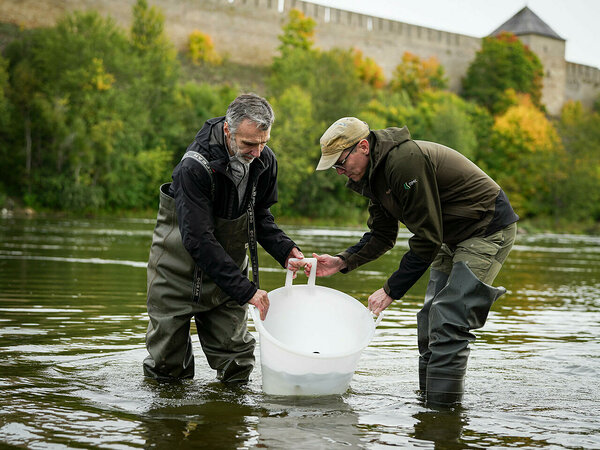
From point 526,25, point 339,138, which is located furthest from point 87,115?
point 526,25

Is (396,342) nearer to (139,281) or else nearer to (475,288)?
(475,288)

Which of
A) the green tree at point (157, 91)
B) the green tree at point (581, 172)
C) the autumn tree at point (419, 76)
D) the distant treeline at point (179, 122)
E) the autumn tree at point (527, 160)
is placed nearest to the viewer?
the distant treeline at point (179, 122)

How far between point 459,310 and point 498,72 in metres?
65.4

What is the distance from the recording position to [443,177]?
468 cm

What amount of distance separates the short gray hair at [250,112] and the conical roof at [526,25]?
7309 centimetres

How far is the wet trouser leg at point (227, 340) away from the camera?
17.0ft

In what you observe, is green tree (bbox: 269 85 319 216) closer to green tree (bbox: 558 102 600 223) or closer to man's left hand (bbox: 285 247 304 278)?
green tree (bbox: 558 102 600 223)

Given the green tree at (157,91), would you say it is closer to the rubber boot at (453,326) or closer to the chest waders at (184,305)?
the chest waders at (184,305)

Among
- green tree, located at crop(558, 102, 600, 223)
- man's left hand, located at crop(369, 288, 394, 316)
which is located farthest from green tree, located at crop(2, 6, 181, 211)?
man's left hand, located at crop(369, 288, 394, 316)

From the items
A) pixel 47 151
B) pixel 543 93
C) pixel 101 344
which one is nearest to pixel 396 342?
pixel 101 344

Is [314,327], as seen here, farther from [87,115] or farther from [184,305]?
[87,115]

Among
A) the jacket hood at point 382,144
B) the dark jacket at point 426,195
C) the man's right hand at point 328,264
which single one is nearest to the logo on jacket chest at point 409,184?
the dark jacket at point 426,195

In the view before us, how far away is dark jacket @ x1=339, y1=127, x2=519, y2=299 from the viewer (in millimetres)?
4508

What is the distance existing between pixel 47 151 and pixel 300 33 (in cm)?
2611
